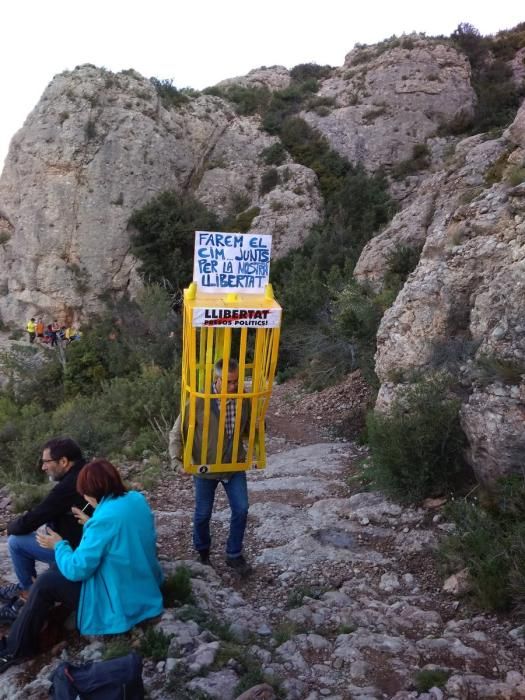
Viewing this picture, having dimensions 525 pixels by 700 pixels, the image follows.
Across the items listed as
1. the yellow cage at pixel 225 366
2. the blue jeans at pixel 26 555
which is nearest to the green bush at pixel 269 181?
the yellow cage at pixel 225 366

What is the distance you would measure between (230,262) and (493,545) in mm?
2671

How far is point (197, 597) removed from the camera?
3799 mm

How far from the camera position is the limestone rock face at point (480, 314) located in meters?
4.78

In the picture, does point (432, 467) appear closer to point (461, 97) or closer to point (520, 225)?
point (520, 225)

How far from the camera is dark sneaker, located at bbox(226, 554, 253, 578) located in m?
4.46

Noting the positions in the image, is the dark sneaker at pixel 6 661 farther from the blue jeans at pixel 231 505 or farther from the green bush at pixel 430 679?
the green bush at pixel 430 679

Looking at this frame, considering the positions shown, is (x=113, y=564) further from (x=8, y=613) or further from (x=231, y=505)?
(x=231, y=505)

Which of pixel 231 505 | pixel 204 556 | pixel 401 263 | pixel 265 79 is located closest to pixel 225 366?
pixel 231 505

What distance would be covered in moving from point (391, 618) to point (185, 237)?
1767cm

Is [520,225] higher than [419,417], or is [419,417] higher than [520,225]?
[520,225]

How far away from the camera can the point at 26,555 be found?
367cm

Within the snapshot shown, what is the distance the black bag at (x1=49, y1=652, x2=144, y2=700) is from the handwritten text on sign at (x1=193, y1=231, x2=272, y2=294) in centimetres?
257

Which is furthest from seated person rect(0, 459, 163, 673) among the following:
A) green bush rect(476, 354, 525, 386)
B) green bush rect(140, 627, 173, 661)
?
green bush rect(476, 354, 525, 386)

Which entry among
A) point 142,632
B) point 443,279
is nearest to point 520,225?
point 443,279
